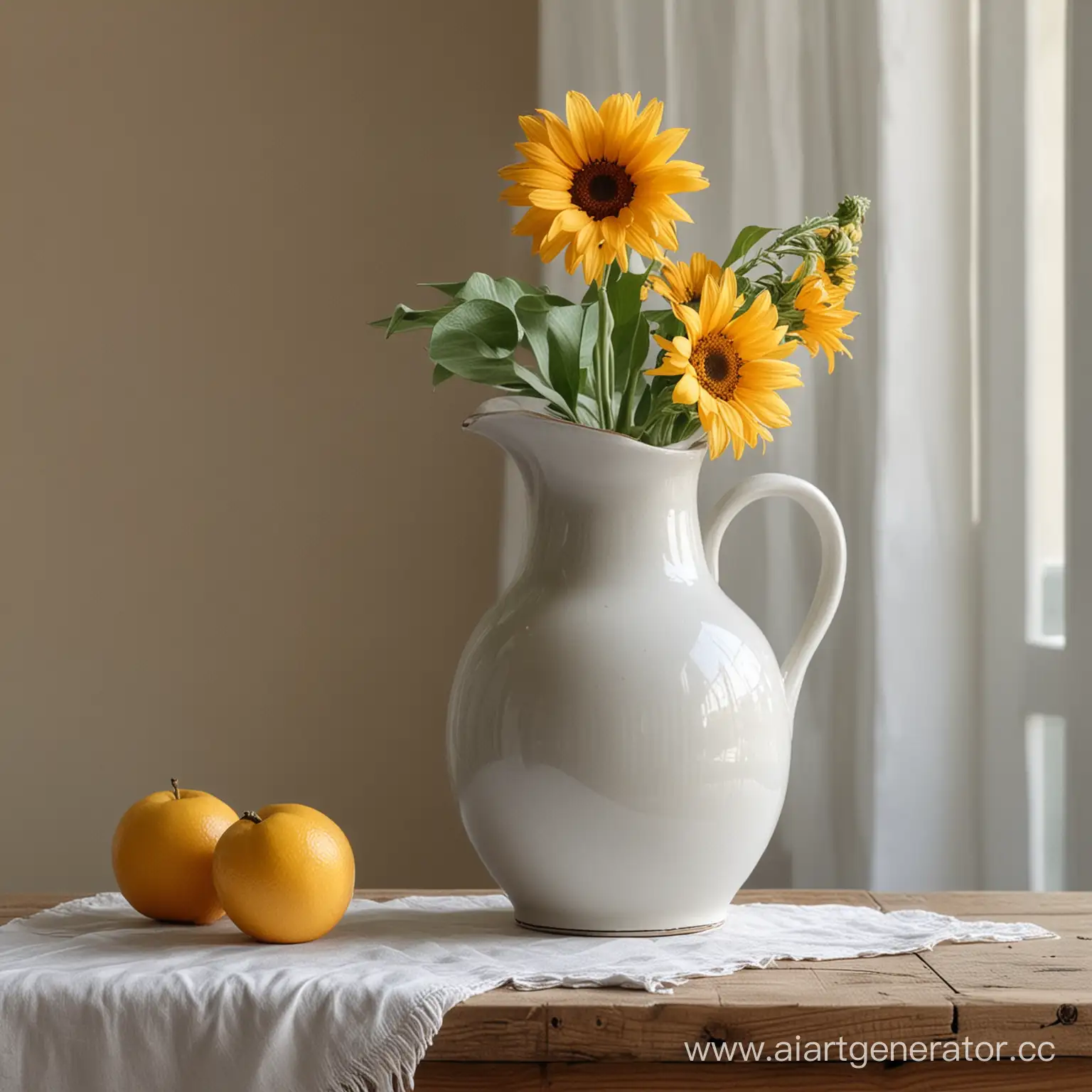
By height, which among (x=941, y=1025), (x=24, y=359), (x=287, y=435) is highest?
(x=24, y=359)

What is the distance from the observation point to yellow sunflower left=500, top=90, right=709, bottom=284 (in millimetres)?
711

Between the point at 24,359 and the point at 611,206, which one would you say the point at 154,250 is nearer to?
the point at 24,359

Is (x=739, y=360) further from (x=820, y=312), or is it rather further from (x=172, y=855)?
(x=172, y=855)

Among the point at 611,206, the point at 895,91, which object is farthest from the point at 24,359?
the point at 611,206

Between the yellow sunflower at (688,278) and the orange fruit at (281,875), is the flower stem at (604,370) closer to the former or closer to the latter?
the yellow sunflower at (688,278)

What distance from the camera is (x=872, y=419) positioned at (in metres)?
1.29

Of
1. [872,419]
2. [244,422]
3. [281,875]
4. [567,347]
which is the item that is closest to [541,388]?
[567,347]

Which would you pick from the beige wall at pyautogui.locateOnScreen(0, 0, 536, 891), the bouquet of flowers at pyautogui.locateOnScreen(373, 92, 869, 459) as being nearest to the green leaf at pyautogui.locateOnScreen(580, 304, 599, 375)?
the bouquet of flowers at pyautogui.locateOnScreen(373, 92, 869, 459)

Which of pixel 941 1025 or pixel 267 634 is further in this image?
pixel 267 634

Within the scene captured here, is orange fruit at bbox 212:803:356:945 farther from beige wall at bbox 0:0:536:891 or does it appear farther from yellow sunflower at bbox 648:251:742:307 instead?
beige wall at bbox 0:0:536:891

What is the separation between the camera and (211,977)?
656 millimetres

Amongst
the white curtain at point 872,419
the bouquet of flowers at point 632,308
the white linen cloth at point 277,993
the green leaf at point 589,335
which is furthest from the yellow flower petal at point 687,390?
the white curtain at point 872,419

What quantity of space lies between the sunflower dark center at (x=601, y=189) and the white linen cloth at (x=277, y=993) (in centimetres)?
41

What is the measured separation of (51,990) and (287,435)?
121 centimetres
